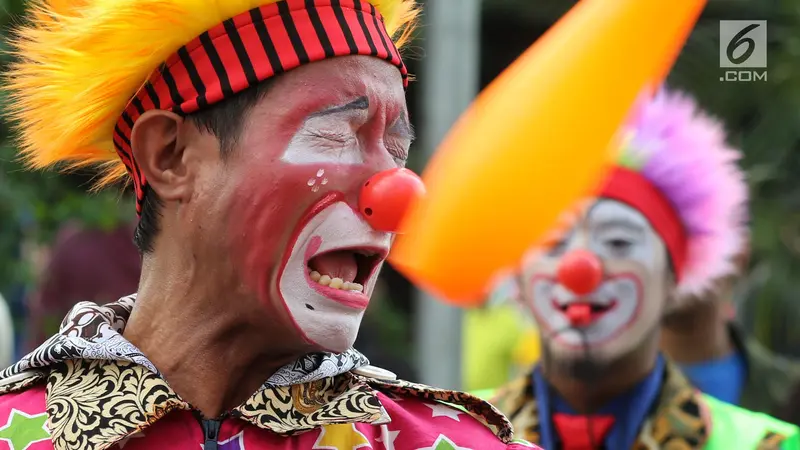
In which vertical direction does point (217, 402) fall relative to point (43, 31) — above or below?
below

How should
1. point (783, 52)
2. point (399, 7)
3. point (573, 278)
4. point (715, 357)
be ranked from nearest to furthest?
1. point (399, 7)
2. point (573, 278)
3. point (715, 357)
4. point (783, 52)

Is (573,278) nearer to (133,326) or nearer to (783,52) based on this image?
(133,326)

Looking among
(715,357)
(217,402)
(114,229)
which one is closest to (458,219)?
(217,402)

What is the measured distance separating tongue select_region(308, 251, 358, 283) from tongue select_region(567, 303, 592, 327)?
1.94 meters

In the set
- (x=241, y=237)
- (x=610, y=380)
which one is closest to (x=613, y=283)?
(x=610, y=380)

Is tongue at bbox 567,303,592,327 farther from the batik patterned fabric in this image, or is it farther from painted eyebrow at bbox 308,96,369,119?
painted eyebrow at bbox 308,96,369,119

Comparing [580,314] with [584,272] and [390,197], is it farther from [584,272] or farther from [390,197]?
[390,197]

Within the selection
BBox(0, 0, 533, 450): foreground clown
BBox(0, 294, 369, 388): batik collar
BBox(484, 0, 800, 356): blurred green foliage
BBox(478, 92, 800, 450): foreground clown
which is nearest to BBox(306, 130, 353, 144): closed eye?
BBox(0, 0, 533, 450): foreground clown

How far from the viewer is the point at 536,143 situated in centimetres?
157

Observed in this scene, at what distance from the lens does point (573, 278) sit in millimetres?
3930

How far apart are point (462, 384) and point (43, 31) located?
253 centimetres

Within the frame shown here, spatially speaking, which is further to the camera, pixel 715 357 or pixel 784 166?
pixel 784 166

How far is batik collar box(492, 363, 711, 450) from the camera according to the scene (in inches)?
152

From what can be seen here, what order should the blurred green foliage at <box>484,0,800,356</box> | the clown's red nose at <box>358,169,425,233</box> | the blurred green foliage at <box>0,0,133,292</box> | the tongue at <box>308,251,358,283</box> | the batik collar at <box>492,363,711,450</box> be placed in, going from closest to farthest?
the clown's red nose at <box>358,169,425,233</box> → the tongue at <box>308,251,358,283</box> → the batik collar at <box>492,363,711,450</box> → the blurred green foliage at <box>0,0,133,292</box> → the blurred green foliage at <box>484,0,800,356</box>
